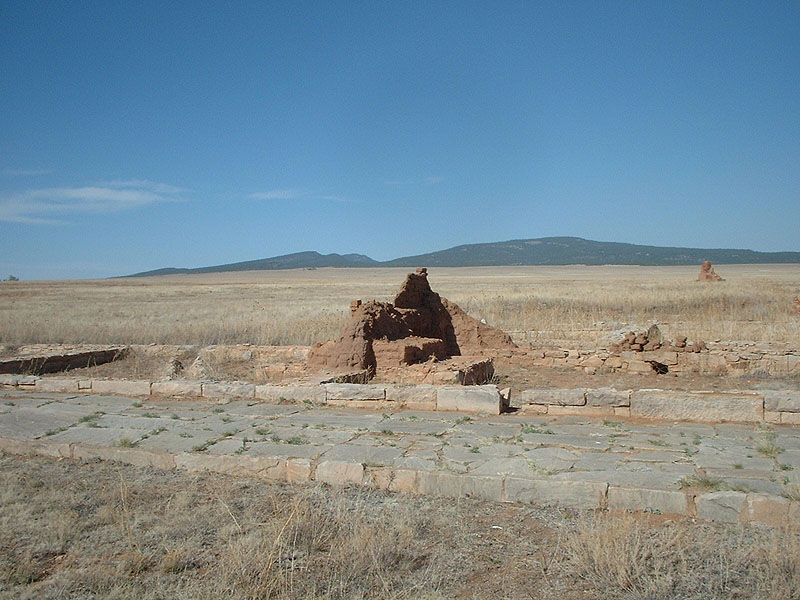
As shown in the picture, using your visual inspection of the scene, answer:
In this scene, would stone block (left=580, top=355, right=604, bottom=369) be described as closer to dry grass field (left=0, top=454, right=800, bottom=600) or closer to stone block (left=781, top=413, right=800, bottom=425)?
stone block (left=781, top=413, right=800, bottom=425)

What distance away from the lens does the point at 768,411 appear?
24.6 feet

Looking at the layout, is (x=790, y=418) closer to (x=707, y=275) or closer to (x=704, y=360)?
(x=704, y=360)

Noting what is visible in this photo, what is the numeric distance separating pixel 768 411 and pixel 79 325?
23.6m

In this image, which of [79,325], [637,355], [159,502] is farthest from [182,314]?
[159,502]

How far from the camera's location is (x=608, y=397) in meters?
8.14

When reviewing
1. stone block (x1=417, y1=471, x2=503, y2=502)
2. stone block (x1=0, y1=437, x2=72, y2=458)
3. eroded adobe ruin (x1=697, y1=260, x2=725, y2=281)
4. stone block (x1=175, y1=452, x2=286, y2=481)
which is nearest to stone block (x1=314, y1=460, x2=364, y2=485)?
stone block (x1=175, y1=452, x2=286, y2=481)

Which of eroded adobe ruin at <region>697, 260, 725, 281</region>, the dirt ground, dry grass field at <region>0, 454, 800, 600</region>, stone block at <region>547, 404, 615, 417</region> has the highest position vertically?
eroded adobe ruin at <region>697, 260, 725, 281</region>

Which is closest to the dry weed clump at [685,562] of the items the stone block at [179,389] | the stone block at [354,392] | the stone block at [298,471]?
the stone block at [298,471]

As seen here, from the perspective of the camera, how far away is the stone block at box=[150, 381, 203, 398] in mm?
9898

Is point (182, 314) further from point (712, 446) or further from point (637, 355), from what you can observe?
point (712, 446)

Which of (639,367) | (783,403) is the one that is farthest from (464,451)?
(639,367)

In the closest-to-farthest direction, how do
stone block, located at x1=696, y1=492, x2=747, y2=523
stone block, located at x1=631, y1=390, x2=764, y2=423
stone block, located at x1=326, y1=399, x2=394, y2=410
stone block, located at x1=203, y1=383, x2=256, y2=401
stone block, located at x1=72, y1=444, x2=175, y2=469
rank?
stone block, located at x1=696, y1=492, x2=747, y2=523
stone block, located at x1=72, y1=444, x2=175, y2=469
stone block, located at x1=631, y1=390, x2=764, y2=423
stone block, located at x1=326, y1=399, x2=394, y2=410
stone block, located at x1=203, y1=383, x2=256, y2=401

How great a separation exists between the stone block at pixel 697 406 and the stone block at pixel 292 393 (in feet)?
14.0

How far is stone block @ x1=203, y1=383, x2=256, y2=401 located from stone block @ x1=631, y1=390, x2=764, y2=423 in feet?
17.9
